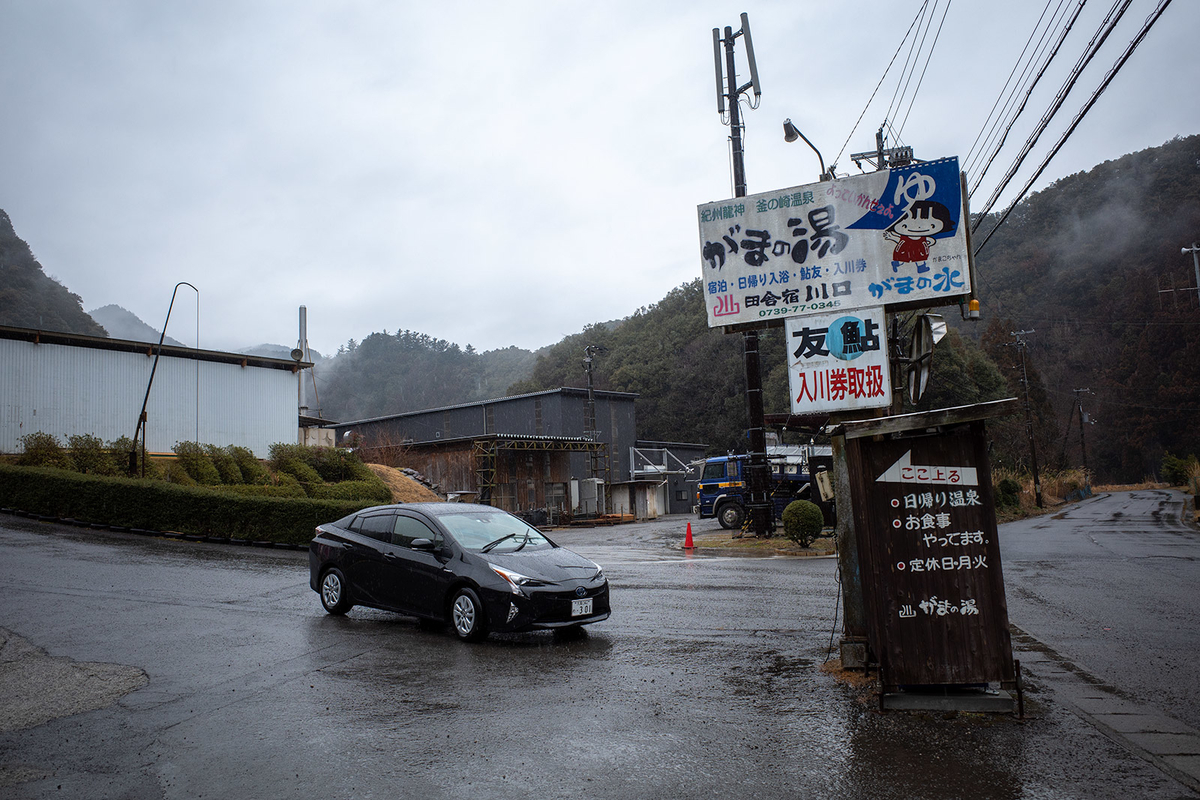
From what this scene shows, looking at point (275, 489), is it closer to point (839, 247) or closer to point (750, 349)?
point (750, 349)

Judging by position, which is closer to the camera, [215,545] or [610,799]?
[610,799]

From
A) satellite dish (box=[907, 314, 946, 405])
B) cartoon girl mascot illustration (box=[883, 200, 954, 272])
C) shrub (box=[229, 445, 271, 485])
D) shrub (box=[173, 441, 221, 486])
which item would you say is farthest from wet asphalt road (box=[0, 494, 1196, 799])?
shrub (box=[229, 445, 271, 485])

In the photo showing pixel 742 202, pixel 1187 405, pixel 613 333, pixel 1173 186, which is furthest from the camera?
pixel 613 333

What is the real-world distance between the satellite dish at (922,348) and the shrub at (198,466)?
23.5m

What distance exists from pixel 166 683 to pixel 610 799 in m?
4.51

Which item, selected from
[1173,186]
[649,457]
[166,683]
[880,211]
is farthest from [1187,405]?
[166,683]

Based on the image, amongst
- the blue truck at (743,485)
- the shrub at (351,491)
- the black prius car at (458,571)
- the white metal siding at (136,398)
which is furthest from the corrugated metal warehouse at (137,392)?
the black prius car at (458,571)

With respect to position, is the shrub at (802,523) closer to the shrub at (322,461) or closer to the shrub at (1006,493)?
the shrub at (322,461)

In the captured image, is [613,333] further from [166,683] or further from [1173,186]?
[166,683]

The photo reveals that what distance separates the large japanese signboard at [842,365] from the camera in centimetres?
712

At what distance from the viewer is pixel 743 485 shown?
1011 inches

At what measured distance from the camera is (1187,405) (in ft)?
247

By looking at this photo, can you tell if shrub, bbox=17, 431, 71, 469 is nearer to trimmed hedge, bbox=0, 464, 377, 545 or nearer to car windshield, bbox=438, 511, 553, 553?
trimmed hedge, bbox=0, 464, 377, 545

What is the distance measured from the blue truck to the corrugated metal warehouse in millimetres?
19167
